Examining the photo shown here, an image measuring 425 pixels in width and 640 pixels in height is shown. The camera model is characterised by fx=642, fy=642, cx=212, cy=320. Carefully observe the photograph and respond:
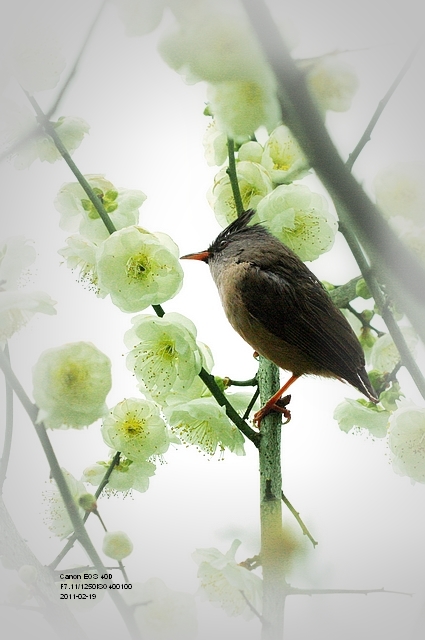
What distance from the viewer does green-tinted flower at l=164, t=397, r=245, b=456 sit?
1.88 ft

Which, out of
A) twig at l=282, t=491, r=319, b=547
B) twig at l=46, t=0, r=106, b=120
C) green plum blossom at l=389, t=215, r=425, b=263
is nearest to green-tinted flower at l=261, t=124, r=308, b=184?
green plum blossom at l=389, t=215, r=425, b=263

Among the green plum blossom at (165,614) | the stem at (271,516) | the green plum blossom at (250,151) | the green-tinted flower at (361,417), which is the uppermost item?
the green plum blossom at (250,151)

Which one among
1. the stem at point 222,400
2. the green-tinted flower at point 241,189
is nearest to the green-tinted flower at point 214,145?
the green-tinted flower at point 241,189

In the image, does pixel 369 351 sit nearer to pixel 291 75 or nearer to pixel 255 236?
pixel 255 236

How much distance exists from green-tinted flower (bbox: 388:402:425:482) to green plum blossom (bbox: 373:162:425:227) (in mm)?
194

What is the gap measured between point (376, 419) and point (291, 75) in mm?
351

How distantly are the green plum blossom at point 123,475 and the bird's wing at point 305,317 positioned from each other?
222 mm

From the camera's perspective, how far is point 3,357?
59 cm

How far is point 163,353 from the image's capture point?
592mm

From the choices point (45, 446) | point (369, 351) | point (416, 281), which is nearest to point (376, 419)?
point (369, 351)

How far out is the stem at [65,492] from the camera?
57 centimetres

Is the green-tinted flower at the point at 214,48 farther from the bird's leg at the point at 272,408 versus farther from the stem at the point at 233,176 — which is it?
the bird's leg at the point at 272,408

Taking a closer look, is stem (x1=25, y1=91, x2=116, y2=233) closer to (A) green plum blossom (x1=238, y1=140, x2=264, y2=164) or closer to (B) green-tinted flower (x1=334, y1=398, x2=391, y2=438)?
(A) green plum blossom (x1=238, y1=140, x2=264, y2=164)

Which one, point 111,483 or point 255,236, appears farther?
point 255,236
